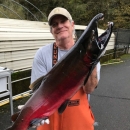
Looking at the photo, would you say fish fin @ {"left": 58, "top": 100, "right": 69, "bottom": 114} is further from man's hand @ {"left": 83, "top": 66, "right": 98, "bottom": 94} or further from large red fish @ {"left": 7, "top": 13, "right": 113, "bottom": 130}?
man's hand @ {"left": 83, "top": 66, "right": 98, "bottom": 94}

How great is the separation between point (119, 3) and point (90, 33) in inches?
1039

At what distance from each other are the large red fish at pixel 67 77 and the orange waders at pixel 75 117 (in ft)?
1.14

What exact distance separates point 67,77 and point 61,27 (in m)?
0.68

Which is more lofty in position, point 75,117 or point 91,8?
point 91,8

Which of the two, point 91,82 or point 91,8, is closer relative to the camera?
point 91,82

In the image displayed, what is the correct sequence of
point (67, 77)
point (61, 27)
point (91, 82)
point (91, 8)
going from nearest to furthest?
point (67, 77) → point (91, 82) → point (61, 27) → point (91, 8)

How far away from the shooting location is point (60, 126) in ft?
7.98

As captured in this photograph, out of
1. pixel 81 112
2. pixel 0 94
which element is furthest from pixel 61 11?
pixel 0 94

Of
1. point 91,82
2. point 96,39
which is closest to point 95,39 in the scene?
point 96,39

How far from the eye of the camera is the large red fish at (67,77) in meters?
1.77

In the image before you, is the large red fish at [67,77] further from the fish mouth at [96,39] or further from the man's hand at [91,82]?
the man's hand at [91,82]

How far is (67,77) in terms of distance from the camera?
1.94 m

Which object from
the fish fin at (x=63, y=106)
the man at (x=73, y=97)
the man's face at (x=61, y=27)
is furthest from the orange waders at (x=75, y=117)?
the man's face at (x=61, y=27)

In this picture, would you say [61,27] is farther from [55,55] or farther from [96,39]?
[96,39]
